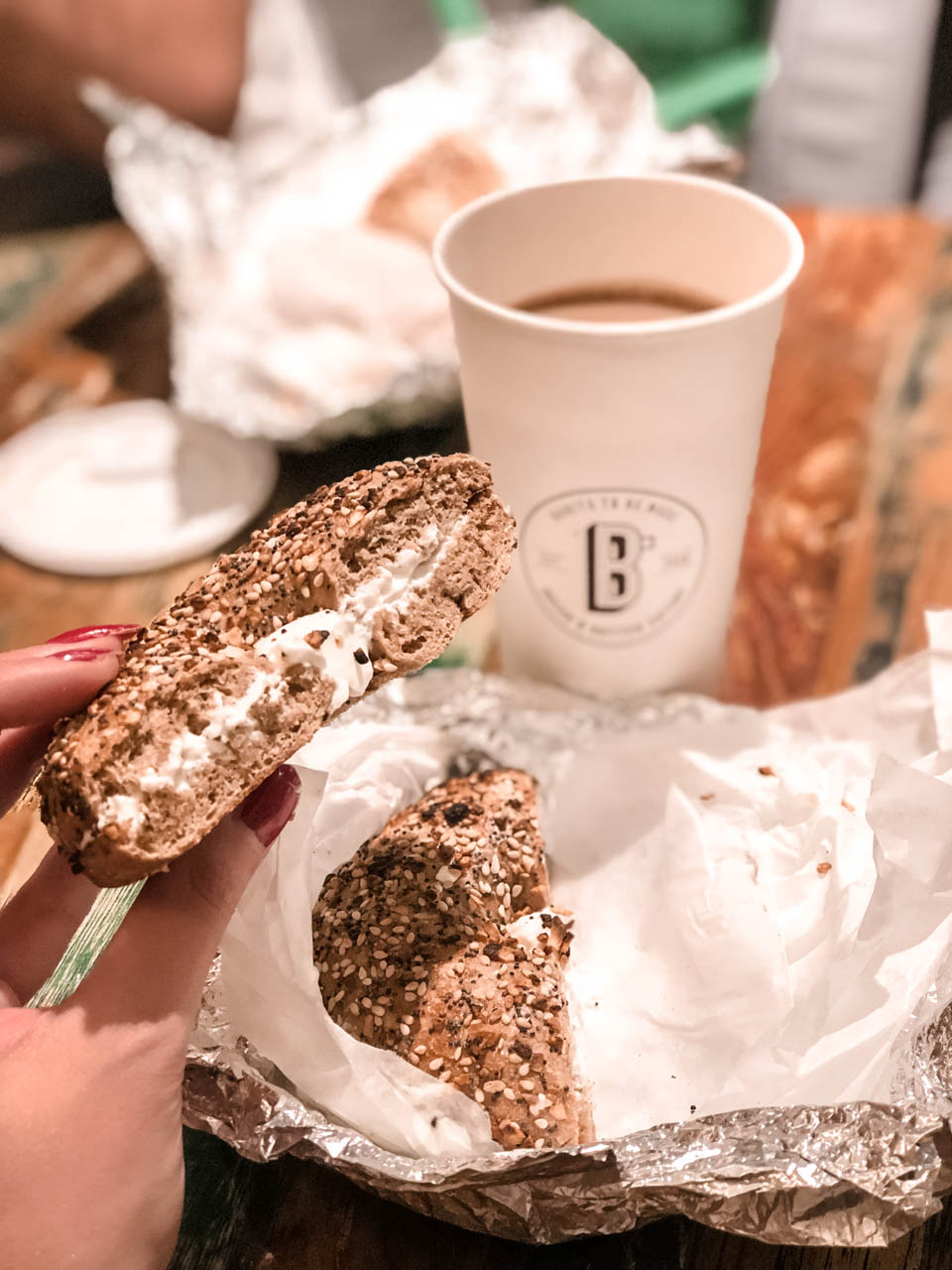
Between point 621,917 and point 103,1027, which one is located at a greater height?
point 103,1027

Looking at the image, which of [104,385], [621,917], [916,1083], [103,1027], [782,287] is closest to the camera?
[103,1027]

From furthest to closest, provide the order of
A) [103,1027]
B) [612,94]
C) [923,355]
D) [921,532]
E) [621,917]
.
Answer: [612,94], [923,355], [921,532], [621,917], [103,1027]

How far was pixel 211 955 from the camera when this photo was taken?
0.74 metres

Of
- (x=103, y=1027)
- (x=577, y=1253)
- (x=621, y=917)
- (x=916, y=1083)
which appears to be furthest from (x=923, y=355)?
(x=103, y=1027)

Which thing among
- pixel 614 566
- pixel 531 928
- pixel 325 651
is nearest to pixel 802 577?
pixel 614 566

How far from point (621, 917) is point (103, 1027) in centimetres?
55

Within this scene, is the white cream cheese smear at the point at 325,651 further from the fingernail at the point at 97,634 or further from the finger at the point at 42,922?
the finger at the point at 42,922

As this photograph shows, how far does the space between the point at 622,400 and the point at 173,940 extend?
0.62 meters

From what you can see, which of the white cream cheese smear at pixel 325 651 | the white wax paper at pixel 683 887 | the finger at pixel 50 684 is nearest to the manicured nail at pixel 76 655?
the finger at pixel 50 684

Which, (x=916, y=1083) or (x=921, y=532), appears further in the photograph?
(x=921, y=532)

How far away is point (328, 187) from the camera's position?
2197mm

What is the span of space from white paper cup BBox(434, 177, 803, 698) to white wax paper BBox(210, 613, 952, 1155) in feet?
0.42

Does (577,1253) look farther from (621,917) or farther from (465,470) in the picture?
(465,470)

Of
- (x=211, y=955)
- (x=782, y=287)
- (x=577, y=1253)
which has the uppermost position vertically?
(x=782, y=287)
